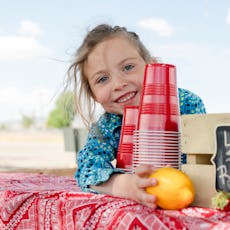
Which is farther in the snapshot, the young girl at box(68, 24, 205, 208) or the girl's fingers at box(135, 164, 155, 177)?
the young girl at box(68, 24, 205, 208)

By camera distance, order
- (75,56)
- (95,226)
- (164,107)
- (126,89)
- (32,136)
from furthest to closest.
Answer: (32,136) → (75,56) → (126,89) → (164,107) → (95,226)

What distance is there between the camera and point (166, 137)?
1.35 metres

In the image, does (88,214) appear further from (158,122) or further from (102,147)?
(102,147)

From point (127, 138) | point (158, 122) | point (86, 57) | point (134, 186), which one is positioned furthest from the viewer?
point (86, 57)

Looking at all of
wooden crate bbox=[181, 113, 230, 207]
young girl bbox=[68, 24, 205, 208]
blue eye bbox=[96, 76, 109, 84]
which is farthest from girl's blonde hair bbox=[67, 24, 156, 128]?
wooden crate bbox=[181, 113, 230, 207]

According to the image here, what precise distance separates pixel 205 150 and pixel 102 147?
67 cm

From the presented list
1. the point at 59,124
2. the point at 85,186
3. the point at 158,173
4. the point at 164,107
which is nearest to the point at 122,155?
the point at 85,186

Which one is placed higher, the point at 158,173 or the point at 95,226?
the point at 158,173

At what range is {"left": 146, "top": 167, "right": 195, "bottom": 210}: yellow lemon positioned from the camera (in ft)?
3.85

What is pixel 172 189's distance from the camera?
1170 millimetres

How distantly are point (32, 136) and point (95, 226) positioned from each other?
4341 centimetres

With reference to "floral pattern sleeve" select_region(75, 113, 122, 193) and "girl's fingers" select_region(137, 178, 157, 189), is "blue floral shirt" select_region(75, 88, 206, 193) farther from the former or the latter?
"girl's fingers" select_region(137, 178, 157, 189)

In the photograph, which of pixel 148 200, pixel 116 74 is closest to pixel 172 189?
pixel 148 200

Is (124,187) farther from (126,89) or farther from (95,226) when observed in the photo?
(126,89)
